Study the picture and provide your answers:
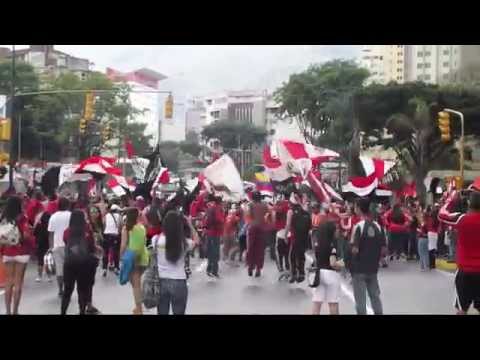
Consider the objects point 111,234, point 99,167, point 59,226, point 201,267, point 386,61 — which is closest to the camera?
point 59,226

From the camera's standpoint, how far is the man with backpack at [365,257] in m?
10.9

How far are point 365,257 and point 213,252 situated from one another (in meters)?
8.51

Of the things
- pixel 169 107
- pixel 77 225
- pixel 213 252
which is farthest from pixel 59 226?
pixel 169 107

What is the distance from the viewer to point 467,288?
9.82 m

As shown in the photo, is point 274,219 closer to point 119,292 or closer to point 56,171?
point 119,292

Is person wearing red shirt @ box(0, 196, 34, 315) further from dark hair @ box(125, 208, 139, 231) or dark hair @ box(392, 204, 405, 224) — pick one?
dark hair @ box(392, 204, 405, 224)

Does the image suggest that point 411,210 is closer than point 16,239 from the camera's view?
No

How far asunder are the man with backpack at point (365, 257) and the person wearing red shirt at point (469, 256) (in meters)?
1.19

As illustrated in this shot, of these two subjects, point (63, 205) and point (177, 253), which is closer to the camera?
point (177, 253)

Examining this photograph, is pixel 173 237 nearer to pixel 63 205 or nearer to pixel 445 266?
pixel 63 205

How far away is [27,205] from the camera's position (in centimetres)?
1931

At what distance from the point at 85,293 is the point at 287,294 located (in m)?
4.97

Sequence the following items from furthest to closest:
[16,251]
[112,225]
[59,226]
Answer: [112,225], [59,226], [16,251]
